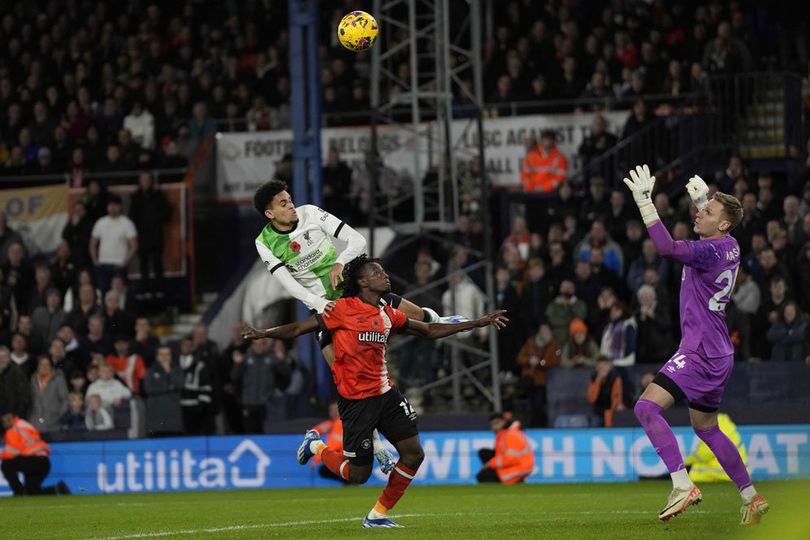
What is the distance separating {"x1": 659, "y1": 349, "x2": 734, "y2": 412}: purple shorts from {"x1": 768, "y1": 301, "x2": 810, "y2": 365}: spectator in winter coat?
898 cm

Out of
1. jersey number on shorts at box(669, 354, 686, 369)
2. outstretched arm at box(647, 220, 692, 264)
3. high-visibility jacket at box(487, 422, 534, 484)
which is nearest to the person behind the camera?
outstretched arm at box(647, 220, 692, 264)

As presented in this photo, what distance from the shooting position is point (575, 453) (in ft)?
60.2

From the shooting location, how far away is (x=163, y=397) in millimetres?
20688

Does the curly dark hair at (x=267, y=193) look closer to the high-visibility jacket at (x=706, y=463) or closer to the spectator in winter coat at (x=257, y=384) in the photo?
the high-visibility jacket at (x=706, y=463)

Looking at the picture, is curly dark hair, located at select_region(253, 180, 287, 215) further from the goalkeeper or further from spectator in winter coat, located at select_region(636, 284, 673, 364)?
spectator in winter coat, located at select_region(636, 284, 673, 364)

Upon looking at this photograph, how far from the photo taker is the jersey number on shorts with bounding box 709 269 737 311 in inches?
387

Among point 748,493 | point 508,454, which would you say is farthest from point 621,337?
point 748,493

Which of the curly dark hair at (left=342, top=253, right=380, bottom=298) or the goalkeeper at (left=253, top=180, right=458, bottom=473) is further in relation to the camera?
the goalkeeper at (left=253, top=180, right=458, bottom=473)

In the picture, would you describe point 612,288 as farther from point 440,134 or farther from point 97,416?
point 97,416

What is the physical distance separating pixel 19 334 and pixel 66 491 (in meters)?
3.09

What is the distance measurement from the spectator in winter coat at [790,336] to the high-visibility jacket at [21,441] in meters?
10.4

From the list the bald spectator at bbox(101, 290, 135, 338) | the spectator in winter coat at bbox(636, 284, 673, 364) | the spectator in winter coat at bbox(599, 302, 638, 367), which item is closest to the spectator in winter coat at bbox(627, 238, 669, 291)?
the spectator in winter coat at bbox(636, 284, 673, 364)

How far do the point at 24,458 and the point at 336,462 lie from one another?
10.4 m

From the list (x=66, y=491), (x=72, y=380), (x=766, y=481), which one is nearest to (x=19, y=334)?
(x=72, y=380)
